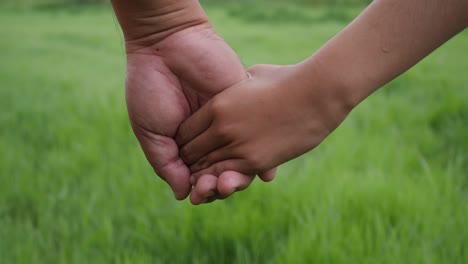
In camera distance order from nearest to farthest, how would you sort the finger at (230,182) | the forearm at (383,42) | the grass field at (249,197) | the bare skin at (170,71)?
the forearm at (383,42) < the finger at (230,182) < the bare skin at (170,71) < the grass field at (249,197)

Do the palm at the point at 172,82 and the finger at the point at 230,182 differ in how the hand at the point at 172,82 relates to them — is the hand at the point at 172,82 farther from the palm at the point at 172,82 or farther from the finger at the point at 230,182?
the finger at the point at 230,182

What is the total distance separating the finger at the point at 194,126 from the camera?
35.3 inches

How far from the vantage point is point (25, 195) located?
58.2 inches

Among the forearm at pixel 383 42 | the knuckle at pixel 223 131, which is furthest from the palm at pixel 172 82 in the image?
the forearm at pixel 383 42

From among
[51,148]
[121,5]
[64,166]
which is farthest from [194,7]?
[51,148]

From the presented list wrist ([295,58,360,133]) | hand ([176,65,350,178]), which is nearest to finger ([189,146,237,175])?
hand ([176,65,350,178])

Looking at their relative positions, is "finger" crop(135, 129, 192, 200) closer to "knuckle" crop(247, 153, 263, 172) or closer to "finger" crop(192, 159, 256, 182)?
"finger" crop(192, 159, 256, 182)

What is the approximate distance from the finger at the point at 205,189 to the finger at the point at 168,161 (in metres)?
0.08

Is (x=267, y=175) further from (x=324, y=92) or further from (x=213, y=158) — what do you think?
(x=324, y=92)

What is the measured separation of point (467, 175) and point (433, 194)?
0.88ft

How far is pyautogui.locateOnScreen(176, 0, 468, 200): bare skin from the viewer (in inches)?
28.7

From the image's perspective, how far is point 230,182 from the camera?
2.71 feet

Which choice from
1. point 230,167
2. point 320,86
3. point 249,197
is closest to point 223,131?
point 230,167

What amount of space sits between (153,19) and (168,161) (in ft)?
0.89
